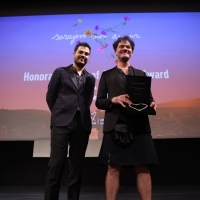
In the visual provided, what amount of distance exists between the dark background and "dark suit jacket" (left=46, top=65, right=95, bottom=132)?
67.7 inches

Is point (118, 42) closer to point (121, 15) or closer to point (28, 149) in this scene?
point (121, 15)

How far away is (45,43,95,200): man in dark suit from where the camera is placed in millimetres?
2072

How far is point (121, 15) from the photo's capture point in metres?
3.62

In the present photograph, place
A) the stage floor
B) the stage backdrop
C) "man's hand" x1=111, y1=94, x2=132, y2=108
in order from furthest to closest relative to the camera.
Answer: the stage backdrop < the stage floor < "man's hand" x1=111, y1=94, x2=132, y2=108

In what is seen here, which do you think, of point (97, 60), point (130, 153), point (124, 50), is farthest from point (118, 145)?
point (97, 60)

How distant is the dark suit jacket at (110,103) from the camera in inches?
75.3

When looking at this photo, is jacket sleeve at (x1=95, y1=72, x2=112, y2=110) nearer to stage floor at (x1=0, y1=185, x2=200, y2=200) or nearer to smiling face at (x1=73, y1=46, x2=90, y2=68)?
smiling face at (x1=73, y1=46, x2=90, y2=68)

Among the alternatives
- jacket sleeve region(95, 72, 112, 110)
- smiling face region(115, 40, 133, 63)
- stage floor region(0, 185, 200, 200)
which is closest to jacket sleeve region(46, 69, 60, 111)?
jacket sleeve region(95, 72, 112, 110)

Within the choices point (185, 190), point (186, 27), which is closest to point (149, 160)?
point (185, 190)

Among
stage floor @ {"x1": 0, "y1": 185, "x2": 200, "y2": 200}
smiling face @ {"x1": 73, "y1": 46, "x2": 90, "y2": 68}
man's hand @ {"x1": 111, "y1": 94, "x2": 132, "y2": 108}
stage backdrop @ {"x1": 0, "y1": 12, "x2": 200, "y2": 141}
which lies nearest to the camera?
man's hand @ {"x1": 111, "y1": 94, "x2": 132, "y2": 108}

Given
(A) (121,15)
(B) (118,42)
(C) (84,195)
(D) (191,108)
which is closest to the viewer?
(B) (118,42)

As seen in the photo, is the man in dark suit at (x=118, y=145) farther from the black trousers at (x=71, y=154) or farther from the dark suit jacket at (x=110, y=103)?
the black trousers at (x=71, y=154)

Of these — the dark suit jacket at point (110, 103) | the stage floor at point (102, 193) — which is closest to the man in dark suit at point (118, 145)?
the dark suit jacket at point (110, 103)

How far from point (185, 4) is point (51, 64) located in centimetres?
190
